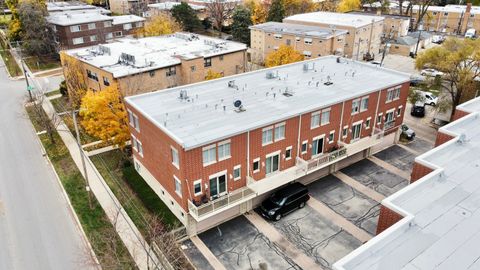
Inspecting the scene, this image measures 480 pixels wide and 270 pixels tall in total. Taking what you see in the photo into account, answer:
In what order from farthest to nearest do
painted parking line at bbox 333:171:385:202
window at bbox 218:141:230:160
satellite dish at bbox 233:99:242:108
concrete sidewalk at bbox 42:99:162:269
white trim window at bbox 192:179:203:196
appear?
painted parking line at bbox 333:171:385:202 → satellite dish at bbox 233:99:242:108 → window at bbox 218:141:230:160 → white trim window at bbox 192:179:203:196 → concrete sidewalk at bbox 42:99:162:269

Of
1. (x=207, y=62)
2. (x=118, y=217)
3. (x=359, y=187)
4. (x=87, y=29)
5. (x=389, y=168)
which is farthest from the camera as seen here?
(x=87, y=29)

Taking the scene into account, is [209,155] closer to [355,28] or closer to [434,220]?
[434,220]

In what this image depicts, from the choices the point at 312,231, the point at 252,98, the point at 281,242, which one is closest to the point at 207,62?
the point at 252,98

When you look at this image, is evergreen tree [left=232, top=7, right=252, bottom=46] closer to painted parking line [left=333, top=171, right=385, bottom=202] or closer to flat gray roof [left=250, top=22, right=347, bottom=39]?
flat gray roof [left=250, top=22, right=347, bottom=39]

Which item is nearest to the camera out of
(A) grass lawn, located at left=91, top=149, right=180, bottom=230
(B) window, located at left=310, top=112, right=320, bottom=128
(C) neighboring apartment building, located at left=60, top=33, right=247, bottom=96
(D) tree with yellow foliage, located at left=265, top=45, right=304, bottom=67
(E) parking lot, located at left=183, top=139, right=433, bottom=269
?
(E) parking lot, located at left=183, top=139, right=433, bottom=269

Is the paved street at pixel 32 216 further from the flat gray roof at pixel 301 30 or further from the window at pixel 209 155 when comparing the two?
the flat gray roof at pixel 301 30

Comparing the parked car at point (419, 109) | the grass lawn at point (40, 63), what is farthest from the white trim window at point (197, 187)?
the grass lawn at point (40, 63)

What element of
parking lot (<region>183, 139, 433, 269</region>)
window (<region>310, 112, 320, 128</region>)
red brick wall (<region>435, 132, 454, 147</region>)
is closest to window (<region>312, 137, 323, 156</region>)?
window (<region>310, 112, 320, 128</region>)

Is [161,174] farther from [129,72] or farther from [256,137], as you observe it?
[129,72]
